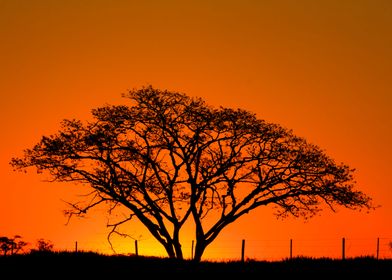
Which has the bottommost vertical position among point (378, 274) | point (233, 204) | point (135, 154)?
point (378, 274)

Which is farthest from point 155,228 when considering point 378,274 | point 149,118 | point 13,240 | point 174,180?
point 378,274

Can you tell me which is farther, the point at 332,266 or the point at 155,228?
the point at 155,228

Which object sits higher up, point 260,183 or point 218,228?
point 260,183

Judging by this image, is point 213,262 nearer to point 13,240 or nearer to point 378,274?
point 378,274

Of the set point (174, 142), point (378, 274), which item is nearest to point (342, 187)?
point (174, 142)

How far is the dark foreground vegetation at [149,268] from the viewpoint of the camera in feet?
88.9

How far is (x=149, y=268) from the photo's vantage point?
1147 inches

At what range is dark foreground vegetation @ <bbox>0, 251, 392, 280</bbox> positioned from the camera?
2709 cm

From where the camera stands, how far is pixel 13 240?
51594 millimetres

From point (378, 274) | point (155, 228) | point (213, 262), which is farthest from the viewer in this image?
point (155, 228)

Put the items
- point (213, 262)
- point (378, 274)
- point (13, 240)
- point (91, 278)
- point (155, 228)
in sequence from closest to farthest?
1. point (91, 278)
2. point (378, 274)
3. point (213, 262)
4. point (155, 228)
5. point (13, 240)

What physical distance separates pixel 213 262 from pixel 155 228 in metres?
13.3

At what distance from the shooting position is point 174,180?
46.1m

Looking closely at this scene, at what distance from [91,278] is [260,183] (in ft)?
74.7
